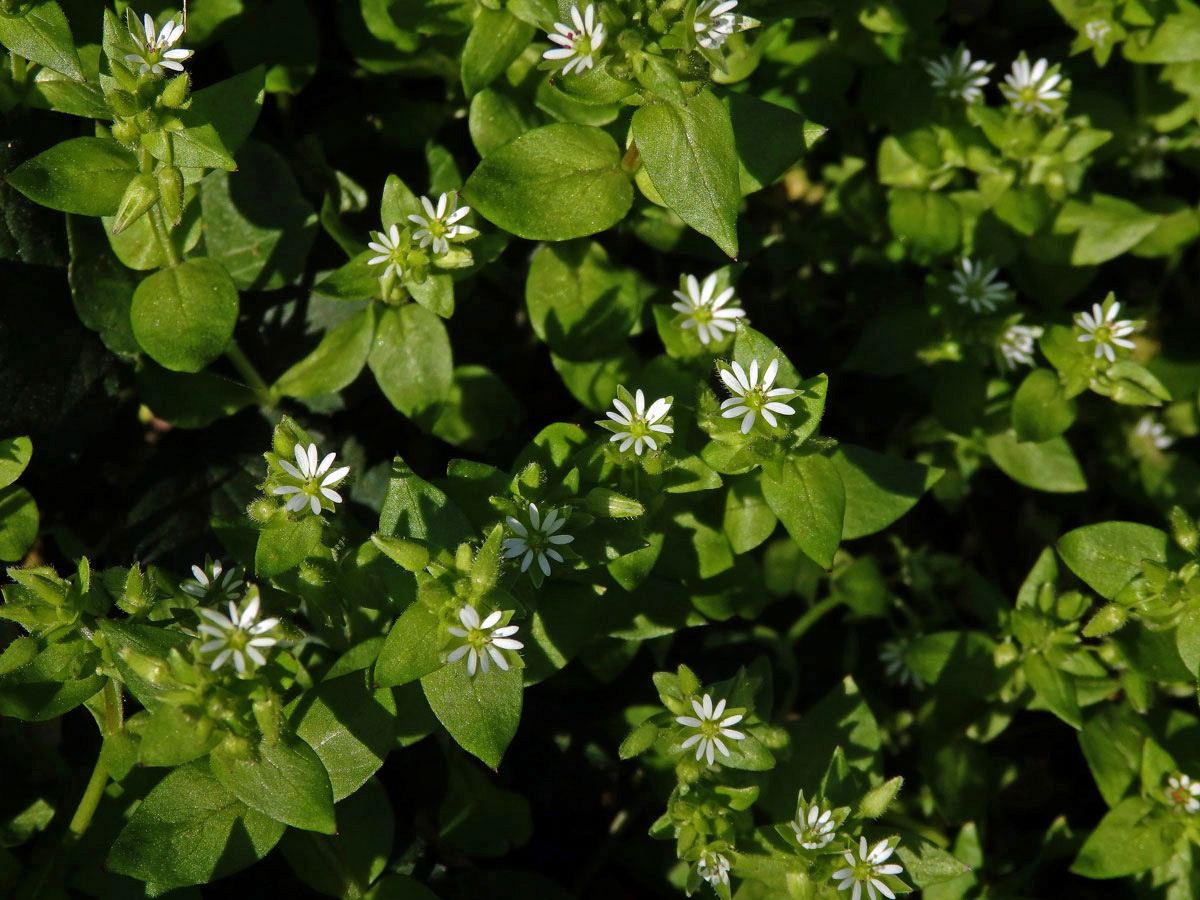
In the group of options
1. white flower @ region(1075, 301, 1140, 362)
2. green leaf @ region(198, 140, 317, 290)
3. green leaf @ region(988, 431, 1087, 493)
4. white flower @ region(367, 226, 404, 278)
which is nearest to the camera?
white flower @ region(367, 226, 404, 278)

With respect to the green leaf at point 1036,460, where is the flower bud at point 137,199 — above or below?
above

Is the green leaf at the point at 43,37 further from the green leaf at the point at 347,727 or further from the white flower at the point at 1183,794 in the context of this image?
the white flower at the point at 1183,794

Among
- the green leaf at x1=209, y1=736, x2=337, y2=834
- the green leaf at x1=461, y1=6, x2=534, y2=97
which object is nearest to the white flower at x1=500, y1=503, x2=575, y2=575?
the green leaf at x1=209, y1=736, x2=337, y2=834

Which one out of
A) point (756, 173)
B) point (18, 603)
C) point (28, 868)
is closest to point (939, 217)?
point (756, 173)

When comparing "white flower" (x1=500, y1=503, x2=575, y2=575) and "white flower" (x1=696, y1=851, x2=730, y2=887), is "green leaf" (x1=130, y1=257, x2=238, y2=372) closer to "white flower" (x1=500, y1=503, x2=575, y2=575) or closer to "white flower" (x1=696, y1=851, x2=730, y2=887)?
"white flower" (x1=500, y1=503, x2=575, y2=575)

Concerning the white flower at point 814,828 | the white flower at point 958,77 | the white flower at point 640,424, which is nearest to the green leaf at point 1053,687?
the white flower at point 814,828

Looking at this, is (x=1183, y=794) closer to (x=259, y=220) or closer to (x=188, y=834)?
(x=188, y=834)

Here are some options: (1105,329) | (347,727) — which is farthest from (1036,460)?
(347,727)
